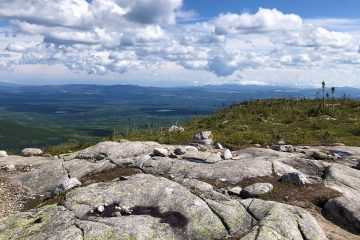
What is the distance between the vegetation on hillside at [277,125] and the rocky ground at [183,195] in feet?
20.5

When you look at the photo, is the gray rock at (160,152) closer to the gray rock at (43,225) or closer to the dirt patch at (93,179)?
the dirt patch at (93,179)

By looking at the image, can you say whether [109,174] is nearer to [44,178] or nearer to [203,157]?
[44,178]

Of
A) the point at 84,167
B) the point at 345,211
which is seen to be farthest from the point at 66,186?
the point at 345,211

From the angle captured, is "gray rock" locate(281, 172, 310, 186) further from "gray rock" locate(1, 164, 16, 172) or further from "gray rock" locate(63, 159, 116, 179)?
"gray rock" locate(1, 164, 16, 172)

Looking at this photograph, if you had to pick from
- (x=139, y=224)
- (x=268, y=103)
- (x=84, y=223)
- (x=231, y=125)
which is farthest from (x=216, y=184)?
(x=268, y=103)

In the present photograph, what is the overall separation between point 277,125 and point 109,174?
75.2ft

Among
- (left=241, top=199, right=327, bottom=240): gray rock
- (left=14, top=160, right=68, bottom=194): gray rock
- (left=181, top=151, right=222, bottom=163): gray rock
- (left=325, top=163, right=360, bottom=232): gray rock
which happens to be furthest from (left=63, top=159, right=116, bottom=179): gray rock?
(left=325, top=163, right=360, bottom=232): gray rock

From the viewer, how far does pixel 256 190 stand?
19.2 m

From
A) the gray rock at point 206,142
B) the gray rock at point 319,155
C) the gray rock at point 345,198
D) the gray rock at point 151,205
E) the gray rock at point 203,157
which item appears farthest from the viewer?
the gray rock at point 206,142

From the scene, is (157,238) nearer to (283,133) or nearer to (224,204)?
(224,204)

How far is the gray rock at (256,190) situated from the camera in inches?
744

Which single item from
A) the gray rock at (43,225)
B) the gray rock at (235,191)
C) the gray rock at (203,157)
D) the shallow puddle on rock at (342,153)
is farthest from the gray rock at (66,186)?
the shallow puddle on rock at (342,153)

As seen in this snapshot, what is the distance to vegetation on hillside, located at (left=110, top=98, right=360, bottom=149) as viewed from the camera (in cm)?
3309

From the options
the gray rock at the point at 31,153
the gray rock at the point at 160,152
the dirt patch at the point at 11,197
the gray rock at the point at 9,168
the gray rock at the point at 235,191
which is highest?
the gray rock at the point at 160,152
